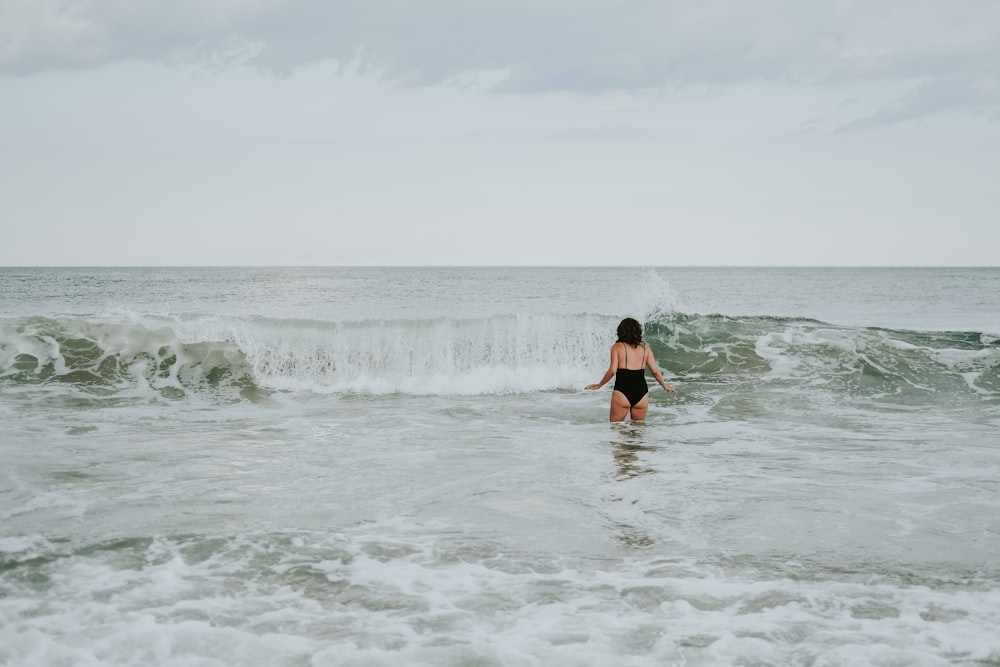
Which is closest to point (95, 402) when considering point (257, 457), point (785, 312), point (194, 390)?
point (194, 390)

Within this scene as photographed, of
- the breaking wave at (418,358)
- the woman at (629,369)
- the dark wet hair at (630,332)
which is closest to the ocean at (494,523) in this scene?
the breaking wave at (418,358)

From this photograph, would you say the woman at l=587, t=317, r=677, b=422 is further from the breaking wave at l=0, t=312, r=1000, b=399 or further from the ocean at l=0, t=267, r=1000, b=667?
the breaking wave at l=0, t=312, r=1000, b=399

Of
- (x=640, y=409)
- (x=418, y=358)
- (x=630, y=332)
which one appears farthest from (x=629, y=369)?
(x=418, y=358)

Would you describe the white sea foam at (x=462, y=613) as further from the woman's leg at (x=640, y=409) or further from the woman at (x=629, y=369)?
the woman's leg at (x=640, y=409)

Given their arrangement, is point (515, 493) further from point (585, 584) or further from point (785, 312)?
point (785, 312)

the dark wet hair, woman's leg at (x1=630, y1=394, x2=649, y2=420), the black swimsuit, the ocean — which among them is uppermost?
the dark wet hair

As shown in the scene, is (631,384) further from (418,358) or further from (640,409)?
(418,358)

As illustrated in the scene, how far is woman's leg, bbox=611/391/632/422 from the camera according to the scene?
10.6 meters

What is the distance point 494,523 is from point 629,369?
15.8 feet

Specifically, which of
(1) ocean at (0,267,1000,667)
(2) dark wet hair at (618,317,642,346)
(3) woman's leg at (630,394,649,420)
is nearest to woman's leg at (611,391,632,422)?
(3) woman's leg at (630,394,649,420)

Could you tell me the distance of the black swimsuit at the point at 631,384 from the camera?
10383mm

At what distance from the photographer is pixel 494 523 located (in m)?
6.05

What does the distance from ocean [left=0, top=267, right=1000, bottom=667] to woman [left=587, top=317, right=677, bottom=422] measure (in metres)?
0.44

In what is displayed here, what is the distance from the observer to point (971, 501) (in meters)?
6.68
